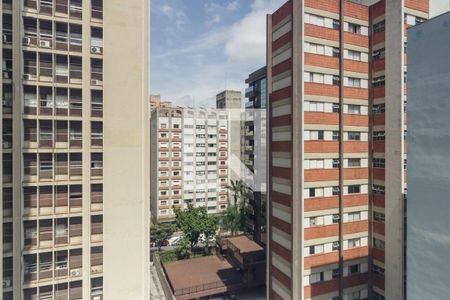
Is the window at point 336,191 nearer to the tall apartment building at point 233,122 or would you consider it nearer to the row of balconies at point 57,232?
the row of balconies at point 57,232

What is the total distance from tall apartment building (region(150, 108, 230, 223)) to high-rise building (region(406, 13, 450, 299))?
46.4 m

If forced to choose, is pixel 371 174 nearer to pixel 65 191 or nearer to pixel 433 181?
pixel 433 181

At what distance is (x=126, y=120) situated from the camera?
16469mm

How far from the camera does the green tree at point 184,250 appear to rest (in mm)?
39875

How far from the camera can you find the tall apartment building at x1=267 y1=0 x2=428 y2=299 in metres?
21.5

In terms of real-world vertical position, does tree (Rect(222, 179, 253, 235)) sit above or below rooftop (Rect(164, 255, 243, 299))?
above

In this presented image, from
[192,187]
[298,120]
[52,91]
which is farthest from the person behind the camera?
[192,187]

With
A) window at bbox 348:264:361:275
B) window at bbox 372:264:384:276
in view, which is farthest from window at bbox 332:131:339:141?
window at bbox 372:264:384:276

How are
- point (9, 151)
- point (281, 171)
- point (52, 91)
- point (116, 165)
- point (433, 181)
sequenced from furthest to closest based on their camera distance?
point (281, 171) < point (116, 165) < point (52, 91) < point (9, 151) < point (433, 181)

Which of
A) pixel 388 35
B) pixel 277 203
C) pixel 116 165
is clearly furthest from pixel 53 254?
pixel 388 35

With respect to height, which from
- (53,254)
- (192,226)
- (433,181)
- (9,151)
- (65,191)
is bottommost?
(192,226)

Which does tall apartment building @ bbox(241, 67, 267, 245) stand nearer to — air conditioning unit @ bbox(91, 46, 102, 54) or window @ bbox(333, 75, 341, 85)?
window @ bbox(333, 75, 341, 85)

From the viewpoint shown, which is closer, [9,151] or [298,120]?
[9,151]

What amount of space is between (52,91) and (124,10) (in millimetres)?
6424
